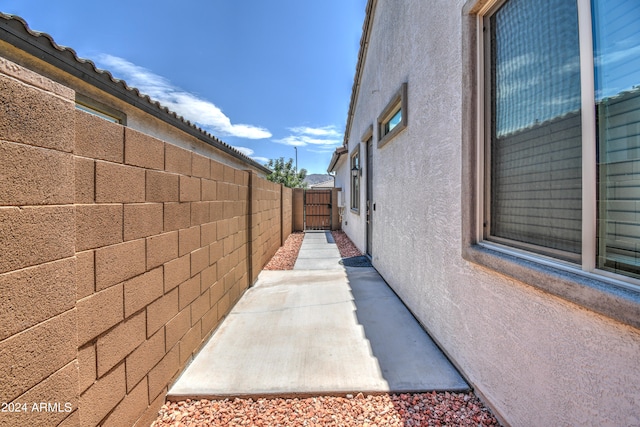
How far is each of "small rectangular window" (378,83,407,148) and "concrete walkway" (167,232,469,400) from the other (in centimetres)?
268

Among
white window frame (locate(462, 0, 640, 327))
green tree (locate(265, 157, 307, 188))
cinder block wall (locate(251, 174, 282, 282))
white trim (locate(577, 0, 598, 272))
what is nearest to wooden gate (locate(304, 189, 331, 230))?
cinder block wall (locate(251, 174, 282, 282))

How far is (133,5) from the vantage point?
7020mm

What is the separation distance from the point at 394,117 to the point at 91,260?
5.07 meters

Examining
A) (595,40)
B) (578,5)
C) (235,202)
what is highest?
(578,5)

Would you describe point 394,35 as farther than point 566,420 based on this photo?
Yes

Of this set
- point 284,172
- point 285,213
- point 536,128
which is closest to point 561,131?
point 536,128

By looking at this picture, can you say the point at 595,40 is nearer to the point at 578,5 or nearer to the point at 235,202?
the point at 578,5

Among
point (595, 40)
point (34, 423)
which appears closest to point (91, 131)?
point (34, 423)

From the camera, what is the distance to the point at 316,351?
9.87 feet

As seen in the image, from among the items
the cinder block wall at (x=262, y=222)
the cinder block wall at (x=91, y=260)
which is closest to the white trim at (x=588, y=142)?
the cinder block wall at (x=91, y=260)

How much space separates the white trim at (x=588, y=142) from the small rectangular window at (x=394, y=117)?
2704 mm

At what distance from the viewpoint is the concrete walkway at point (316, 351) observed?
2.46m

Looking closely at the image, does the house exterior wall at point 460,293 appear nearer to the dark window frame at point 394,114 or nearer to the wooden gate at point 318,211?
the dark window frame at point 394,114

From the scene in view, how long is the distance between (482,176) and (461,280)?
923 mm
